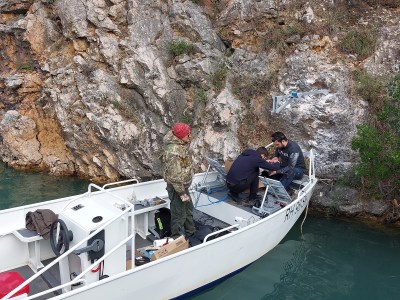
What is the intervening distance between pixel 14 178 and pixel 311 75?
10023 mm

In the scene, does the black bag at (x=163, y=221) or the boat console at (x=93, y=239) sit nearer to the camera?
the boat console at (x=93, y=239)

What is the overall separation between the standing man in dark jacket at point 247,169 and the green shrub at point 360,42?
528 centimetres

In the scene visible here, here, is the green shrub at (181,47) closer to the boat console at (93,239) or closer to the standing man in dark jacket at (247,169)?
the standing man in dark jacket at (247,169)

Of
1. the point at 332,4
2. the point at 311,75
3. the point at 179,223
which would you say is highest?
the point at 332,4

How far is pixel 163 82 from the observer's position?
42.1 feet

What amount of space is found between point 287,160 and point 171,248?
407cm

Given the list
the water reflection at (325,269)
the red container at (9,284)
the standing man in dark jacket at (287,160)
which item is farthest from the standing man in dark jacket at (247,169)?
the red container at (9,284)

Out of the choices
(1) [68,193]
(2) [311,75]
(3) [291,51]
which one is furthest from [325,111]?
(1) [68,193]

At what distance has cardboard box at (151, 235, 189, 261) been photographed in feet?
20.6

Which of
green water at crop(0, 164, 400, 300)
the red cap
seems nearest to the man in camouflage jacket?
the red cap

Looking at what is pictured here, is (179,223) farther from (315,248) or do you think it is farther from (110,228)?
(315,248)

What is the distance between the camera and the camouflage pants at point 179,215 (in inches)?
286

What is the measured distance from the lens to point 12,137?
1436cm

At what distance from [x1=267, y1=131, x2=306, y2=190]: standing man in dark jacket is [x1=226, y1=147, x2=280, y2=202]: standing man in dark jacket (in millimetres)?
646
